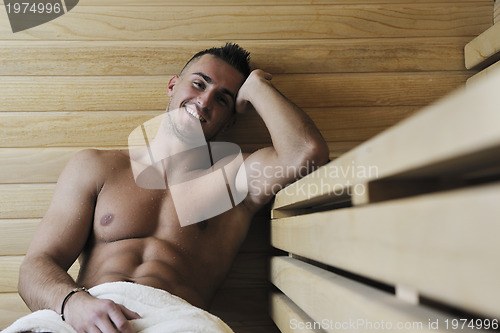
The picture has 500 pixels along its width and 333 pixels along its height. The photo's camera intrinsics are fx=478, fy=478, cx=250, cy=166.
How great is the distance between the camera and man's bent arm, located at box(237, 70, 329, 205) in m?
1.37

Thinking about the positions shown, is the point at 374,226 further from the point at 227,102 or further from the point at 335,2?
the point at 335,2

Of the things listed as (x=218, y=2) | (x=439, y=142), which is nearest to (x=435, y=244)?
(x=439, y=142)

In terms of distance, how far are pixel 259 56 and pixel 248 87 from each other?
0.83 ft

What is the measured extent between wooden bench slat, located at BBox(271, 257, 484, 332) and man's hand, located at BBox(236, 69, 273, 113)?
0.63 m

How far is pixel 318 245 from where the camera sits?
926mm

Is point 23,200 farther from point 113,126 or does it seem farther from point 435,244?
point 435,244

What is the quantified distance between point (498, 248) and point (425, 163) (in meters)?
0.13

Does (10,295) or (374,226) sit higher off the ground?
(374,226)

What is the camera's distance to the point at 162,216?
5.01 feet

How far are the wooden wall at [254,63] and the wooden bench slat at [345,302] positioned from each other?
25.5 inches

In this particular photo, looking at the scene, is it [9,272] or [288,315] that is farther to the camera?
[9,272]

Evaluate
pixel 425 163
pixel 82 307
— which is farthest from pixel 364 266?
pixel 82 307

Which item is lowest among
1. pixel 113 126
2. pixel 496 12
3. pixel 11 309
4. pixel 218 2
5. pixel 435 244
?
pixel 11 309

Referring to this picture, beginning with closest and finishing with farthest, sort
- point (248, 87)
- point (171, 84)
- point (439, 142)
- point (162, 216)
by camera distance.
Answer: point (439, 142) < point (162, 216) < point (248, 87) < point (171, 84)
